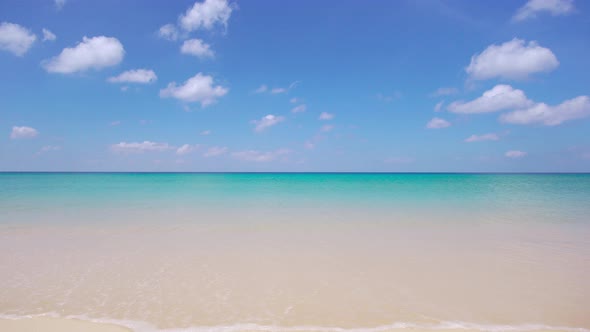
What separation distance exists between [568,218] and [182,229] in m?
14.9

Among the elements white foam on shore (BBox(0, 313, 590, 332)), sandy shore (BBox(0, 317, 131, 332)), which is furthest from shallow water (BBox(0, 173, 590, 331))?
sandy shore (BBox(0, 317, 131, 332))

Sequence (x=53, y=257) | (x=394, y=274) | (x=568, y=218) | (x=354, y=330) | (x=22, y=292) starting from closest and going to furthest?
1. (x=354, y=330)
2. (x=22, y=292)
3. (x=394, y=274)
4. (x=53, y=257)
5. (x=568, y=218)

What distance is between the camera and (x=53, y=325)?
3619 millimetres

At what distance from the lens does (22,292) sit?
4.48 metres

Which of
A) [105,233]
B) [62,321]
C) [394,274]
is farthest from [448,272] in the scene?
[105,233]

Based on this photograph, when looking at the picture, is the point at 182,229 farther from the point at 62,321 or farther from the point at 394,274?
the point at 394,274

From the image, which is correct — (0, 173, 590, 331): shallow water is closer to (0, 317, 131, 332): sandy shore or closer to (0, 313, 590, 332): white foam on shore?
(0, 313, 590, 332): white foam on shore

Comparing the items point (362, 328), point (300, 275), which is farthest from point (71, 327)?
point (362, 328)

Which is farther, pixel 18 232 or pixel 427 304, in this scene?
pixel 18 232

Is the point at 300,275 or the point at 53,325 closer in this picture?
the point at 53,325

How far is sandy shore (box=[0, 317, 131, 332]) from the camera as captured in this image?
354 centimetres

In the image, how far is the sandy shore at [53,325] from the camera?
11.6 feet

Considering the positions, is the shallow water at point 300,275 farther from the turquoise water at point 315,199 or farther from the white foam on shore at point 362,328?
the turquoise water at point 315,199

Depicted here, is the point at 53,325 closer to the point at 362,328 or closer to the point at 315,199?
the point at 362,328
